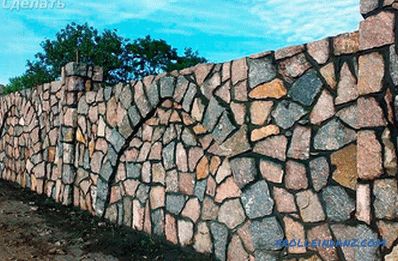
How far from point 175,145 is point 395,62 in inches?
128

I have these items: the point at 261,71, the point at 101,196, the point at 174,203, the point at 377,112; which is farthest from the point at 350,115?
the point at 101,196

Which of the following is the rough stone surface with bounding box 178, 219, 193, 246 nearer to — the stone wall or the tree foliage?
the stone wall

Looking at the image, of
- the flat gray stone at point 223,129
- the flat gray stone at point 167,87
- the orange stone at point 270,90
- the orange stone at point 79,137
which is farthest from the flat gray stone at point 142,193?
the orange stone at point 270,90

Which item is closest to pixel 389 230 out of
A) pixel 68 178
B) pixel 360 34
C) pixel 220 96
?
pixel 360 34

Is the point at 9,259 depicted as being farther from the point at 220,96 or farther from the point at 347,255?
the point at 347,255

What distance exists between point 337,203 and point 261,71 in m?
1.56

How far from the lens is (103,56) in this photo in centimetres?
2216

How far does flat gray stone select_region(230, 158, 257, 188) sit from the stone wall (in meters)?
0.01

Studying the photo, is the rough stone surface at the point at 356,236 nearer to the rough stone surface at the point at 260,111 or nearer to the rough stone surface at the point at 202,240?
the rough stone surface at the point at 260,111

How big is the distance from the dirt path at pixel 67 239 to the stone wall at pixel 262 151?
0.23 m

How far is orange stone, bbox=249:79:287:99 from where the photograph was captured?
15.0 feet

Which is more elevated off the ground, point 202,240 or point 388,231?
point 388,231

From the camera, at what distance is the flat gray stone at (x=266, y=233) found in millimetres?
4523

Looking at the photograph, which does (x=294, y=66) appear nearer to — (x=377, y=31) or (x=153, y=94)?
(x=377, y=31)
